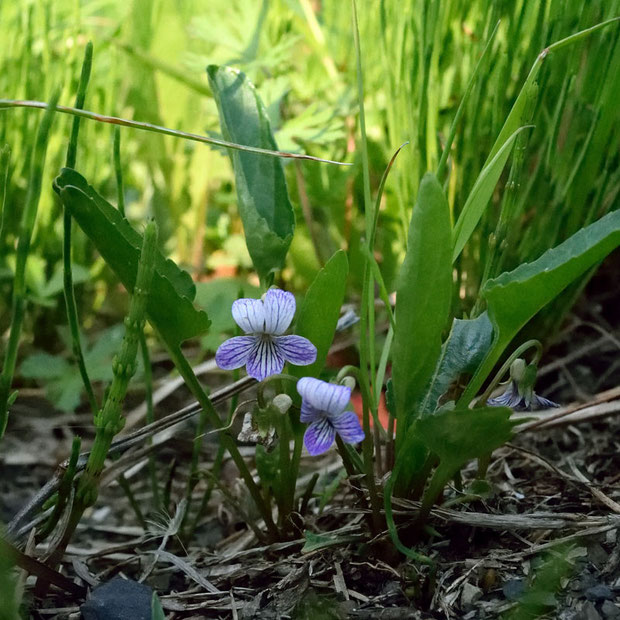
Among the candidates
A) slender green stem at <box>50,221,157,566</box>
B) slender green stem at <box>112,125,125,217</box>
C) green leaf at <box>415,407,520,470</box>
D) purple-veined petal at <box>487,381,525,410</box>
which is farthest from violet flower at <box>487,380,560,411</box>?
slender green stem at <box>112,125,125,217</box>

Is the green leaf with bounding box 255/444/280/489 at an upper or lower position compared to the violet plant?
lower

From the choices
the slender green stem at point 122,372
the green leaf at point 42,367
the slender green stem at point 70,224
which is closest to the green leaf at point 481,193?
the slender green stem at point 122,372

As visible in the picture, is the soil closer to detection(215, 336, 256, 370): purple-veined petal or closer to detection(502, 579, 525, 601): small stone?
detection(502, 579, 525, 601): small stone

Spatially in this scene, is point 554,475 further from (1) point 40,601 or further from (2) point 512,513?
(1) point 40,601

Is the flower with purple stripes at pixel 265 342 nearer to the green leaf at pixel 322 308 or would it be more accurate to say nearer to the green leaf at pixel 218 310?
the green leaf at pixel 322 308

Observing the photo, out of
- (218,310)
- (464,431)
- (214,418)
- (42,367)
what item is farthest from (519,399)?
(42,367)

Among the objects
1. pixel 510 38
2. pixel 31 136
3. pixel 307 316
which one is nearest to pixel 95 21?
pixel 31 136

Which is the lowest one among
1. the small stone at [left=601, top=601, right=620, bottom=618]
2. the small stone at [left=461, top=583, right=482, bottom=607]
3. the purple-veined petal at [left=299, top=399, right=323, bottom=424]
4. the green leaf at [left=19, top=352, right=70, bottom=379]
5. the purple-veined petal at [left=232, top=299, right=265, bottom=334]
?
the green leaf at [left=19, top=352, right=70, bottom=379]
